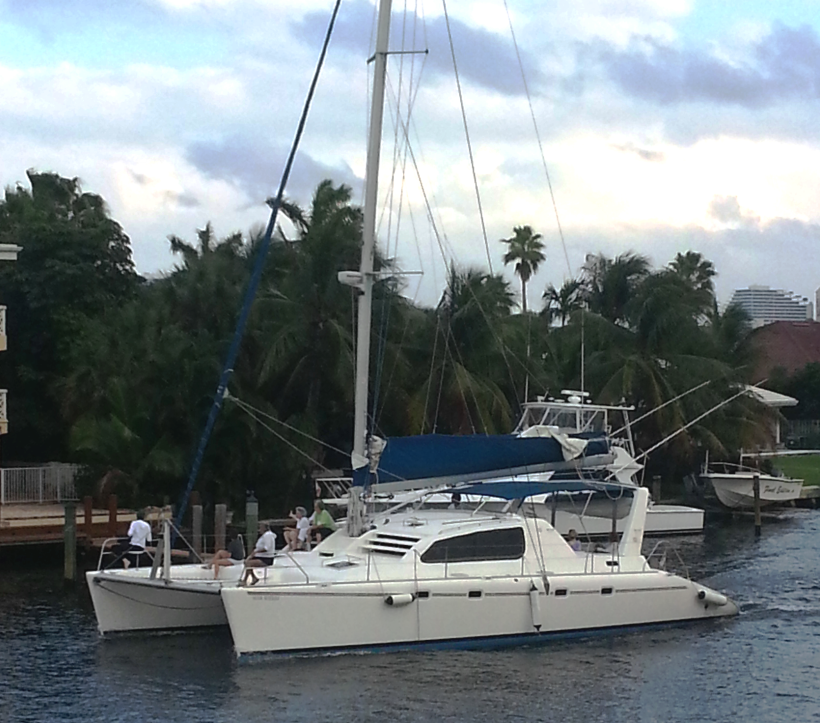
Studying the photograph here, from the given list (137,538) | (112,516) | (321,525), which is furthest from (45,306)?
(321,525)

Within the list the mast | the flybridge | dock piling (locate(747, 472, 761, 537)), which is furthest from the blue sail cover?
dock piling (locate(747, 472, 761, 537))

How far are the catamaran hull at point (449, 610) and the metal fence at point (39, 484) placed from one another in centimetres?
1828

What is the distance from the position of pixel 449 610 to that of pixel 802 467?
156ft

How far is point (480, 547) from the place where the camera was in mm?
21891

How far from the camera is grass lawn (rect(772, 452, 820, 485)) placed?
58.2 meters

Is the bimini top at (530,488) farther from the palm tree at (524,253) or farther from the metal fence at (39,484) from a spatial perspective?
the palm tree at (524,253)

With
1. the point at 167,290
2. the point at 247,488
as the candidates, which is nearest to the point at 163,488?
the point at 247,488

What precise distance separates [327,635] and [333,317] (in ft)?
66.2

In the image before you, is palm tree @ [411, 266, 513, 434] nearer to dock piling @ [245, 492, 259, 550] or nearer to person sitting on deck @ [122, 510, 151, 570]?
dock piling @ [245, 492, 259, 550]

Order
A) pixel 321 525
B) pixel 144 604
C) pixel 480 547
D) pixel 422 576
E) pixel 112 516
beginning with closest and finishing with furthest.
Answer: pixel 422 576, pixel 480 547, pixel 144 604, pixel 321 525, pixel 112 516

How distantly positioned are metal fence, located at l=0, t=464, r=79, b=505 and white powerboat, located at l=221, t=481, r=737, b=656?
15.9m

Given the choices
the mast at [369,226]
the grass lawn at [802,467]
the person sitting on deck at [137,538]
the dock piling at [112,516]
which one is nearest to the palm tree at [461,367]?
the dock piling at [112,516]

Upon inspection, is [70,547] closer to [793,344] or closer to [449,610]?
[449,610]

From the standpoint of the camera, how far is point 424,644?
21.2m
